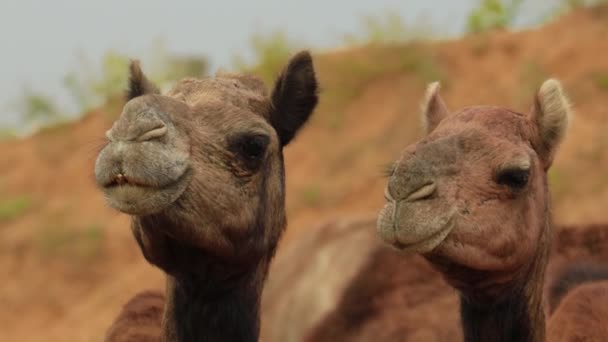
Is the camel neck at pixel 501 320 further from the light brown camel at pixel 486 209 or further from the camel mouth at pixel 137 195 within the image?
the camel mouth at pixel 137 195

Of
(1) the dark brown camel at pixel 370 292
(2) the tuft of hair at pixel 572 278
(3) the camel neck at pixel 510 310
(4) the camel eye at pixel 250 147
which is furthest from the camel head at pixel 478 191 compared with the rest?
(1) the dark brown camel at pixel 370 292

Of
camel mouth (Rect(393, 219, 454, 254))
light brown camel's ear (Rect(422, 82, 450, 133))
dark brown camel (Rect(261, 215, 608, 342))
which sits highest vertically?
light brown camel's ear (Rect(422, 82, 450, 133))

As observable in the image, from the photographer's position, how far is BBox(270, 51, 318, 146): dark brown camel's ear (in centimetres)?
622

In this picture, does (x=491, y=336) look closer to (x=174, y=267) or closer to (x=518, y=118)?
(x=518, y=118)

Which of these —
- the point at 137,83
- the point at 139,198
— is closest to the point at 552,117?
the point at 137,83

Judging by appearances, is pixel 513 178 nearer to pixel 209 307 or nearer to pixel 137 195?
pixel 209 307

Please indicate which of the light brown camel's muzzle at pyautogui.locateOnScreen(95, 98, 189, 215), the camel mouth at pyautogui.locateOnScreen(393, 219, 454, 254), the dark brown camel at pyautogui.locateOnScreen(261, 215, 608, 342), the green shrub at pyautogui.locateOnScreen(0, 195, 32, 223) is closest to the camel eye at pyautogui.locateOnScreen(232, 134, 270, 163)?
the light brown camel's muzzle at pyautogui.locateOnScreen(95, 98, 189, 215)

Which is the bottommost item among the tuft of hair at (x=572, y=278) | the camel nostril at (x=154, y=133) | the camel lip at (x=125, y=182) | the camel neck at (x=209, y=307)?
the tuft of hair at (x=572, y=278)

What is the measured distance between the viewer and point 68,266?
17.8m

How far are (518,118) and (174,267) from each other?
1.89 meters

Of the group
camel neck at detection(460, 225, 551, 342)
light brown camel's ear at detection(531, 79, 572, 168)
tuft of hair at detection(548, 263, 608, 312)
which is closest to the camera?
camel neck at detection(460, 225, 551, 342)

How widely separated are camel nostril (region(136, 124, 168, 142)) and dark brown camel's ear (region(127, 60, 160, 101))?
3.63ft

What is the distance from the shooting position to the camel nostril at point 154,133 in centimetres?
496

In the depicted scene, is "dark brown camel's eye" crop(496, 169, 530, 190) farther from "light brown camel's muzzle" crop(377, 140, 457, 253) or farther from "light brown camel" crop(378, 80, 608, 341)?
"light brown camel's muzzle" crop(377, 140, 457, 253)
